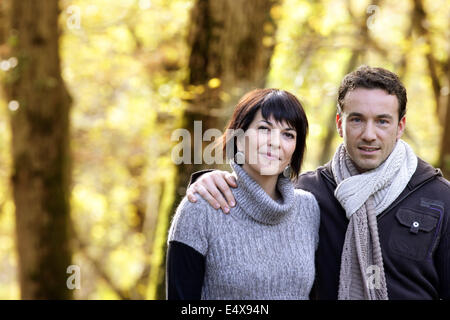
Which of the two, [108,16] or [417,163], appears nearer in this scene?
[417,163]

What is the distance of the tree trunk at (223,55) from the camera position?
460 centimetres

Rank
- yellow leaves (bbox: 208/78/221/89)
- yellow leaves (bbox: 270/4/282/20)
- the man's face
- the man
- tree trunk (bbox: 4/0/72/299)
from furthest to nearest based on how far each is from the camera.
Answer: yellow leaves (bbox: 270/4/282/20) < tree trunk (bbox: 4/0/72/299) < yellow leaves (bbox: 208/78/221/89) < the man's face < the man

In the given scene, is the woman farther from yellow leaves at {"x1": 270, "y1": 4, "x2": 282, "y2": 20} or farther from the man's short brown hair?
yellow leaves at {"x1": 270, "y1": 4, "x2": 282, "y2": 20}

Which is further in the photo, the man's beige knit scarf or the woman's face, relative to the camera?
the man's beige knit scarf

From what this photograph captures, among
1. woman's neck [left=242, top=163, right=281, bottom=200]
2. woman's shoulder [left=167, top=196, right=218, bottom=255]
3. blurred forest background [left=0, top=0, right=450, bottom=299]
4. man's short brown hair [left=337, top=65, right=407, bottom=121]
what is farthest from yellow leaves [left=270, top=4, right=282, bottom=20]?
woman's shoulder [left=167, top=196, right=218, bottom=255]

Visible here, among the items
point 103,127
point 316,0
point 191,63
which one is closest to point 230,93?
Result: point 191,63

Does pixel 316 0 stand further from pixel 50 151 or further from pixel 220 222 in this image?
pixel 220 222

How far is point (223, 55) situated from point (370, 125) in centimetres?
205

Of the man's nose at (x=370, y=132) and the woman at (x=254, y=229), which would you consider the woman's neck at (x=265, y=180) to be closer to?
Result: the woman at (x=254, y=229)

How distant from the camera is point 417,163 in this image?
290 centimetres

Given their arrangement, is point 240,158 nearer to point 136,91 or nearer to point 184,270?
point 184,270

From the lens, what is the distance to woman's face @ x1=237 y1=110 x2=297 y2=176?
8.45 feet

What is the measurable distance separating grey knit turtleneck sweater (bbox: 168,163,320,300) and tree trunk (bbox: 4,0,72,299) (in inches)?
151

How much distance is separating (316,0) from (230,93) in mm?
3734
